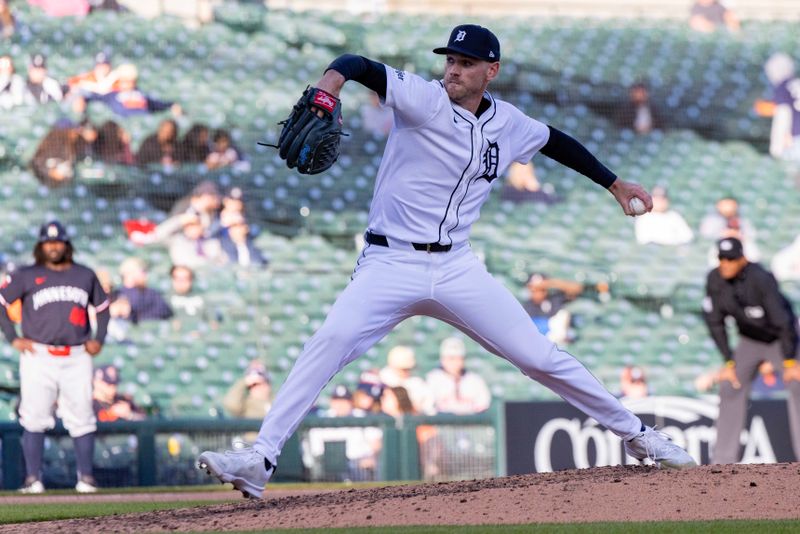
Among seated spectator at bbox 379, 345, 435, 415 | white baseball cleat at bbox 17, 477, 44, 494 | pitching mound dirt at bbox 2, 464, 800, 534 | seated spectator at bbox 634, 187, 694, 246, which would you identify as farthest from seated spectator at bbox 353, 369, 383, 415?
pitching mound dirt at bbox 2, 464, 800, 534

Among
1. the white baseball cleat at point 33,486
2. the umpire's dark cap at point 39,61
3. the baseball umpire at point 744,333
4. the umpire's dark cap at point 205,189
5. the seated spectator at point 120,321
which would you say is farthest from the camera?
the umpire's dark cap at point 39,61

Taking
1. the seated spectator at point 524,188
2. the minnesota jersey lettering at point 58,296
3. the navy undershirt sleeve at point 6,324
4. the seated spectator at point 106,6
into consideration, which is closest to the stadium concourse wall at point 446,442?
the navy undershirt sleeve at point 6,324

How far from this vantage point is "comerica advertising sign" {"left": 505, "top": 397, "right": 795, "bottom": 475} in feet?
36.6

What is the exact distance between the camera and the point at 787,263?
1547cm

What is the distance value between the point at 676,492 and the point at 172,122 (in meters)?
10.6

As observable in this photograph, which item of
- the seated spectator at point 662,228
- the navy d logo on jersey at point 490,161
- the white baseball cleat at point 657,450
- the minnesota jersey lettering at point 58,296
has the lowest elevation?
the white baseball cleat at point 657,450

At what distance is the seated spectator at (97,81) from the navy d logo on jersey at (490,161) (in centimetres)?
1014

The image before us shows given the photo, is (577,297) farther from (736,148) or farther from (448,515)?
(448,515)

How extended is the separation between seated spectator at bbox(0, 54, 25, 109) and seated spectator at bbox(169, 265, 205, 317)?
2960mm

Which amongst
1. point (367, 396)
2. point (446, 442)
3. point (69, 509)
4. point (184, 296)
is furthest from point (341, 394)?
point (69, 509)

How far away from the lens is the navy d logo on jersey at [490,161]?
5.58m

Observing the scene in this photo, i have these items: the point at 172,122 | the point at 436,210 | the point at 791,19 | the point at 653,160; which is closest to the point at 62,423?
the point at 172,122

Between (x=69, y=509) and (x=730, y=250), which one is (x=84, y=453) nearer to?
(x=69, y=509)

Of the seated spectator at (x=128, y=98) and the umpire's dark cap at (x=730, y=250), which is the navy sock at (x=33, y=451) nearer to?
the umpire's dark cap at (x=730, y=250)
